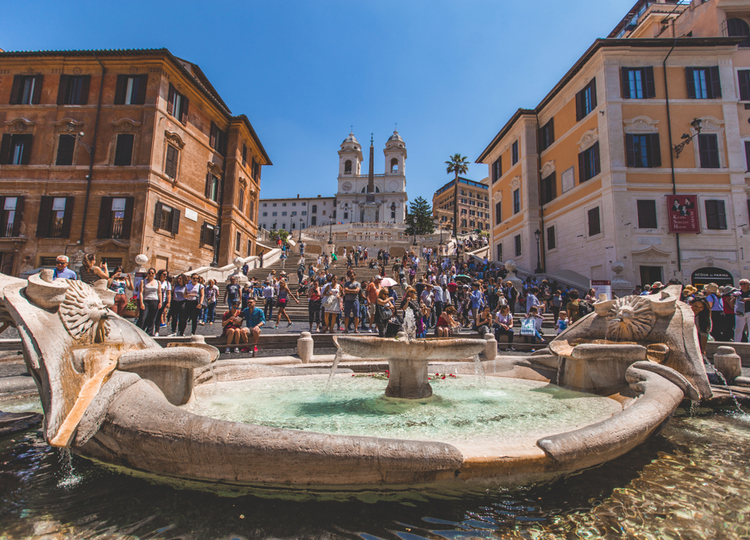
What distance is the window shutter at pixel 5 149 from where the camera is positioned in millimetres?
21766

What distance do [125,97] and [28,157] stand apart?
6.17 meters

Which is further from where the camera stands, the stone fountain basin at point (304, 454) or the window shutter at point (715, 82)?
the window shutter at point (715, 82)

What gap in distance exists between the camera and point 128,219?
2061 cm

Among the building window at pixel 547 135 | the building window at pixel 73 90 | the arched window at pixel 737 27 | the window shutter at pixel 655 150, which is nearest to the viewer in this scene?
the window shutter at pixel 655 150

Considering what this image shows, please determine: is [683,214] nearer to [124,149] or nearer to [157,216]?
[157,216]

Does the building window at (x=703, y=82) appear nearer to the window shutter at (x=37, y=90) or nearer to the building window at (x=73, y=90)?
the building window at (x=73, y=90)

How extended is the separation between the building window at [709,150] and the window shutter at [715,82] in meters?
2.18

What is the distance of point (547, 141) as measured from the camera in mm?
26000

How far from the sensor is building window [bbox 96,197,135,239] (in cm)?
2064

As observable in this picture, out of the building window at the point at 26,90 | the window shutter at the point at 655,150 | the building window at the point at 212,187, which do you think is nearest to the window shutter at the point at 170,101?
the building window at the point at 212,187

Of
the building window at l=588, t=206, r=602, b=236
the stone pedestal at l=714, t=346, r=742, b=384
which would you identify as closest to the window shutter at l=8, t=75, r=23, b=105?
the stone pedestal at l=714, t=346, r=742, b=384

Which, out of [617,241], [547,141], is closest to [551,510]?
[617,241]

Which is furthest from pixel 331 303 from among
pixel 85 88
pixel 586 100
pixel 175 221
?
pixel 85 88

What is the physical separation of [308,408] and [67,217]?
23.3 m
